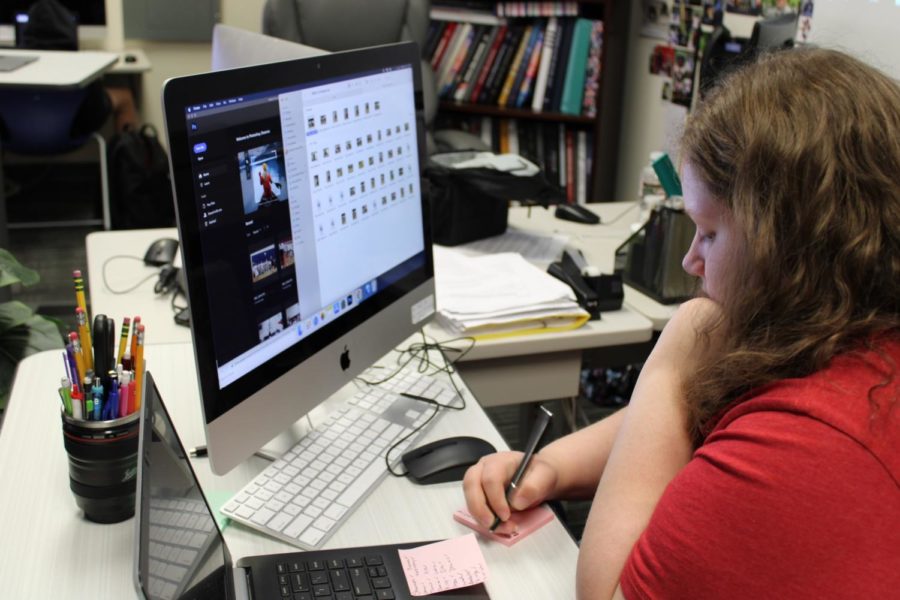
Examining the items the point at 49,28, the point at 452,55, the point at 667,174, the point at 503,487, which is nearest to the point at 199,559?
the point at 503,487

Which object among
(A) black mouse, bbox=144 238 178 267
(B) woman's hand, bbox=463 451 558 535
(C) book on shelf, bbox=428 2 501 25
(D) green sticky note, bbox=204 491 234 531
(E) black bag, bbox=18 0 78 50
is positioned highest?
(C) book on shelf, bbox=428 2 501 25

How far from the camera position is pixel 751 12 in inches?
109

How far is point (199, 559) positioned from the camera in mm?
818

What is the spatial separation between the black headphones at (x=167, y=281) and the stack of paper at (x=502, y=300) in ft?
1.59

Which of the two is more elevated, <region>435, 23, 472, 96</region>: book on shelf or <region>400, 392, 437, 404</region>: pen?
<region>435, 23, 472, 96</region>: book on shelf

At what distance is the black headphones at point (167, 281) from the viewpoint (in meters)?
1.69

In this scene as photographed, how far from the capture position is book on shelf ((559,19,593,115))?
3480mm

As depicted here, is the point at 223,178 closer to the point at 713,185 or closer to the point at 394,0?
the point at 713,185

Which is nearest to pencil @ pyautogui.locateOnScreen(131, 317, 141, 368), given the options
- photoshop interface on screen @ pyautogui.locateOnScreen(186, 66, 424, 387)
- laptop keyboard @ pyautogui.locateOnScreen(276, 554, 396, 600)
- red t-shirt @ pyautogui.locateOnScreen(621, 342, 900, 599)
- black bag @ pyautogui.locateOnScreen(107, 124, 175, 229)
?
photoshop interface on screen @ pyautogui.locateOnScreen(186, 66, 424, 387)

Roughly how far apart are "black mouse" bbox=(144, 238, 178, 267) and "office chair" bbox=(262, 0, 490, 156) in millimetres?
1220

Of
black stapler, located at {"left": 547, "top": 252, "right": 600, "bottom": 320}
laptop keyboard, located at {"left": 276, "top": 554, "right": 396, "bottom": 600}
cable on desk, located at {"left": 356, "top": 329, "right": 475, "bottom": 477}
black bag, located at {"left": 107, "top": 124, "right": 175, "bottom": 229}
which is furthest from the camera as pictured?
black bag, located at {"left": 107, "top": 124, "right": 175, "bottom": 229}

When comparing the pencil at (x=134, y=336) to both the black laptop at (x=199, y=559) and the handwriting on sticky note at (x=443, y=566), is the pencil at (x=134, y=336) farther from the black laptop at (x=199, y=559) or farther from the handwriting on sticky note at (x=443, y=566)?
the handwriting on sticky note at (x=443, y=566)

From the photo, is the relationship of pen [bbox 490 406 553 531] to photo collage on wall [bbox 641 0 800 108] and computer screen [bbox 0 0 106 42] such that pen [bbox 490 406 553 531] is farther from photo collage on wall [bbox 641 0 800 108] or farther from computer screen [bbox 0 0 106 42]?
computer screen [bbox 0 0 106 42]

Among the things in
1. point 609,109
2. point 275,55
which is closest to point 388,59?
point 275,55
